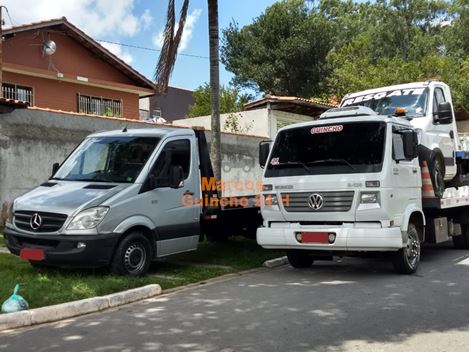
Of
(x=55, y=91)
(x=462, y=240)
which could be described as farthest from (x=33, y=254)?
(x=55, y=91)

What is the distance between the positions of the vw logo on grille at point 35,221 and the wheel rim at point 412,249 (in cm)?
523

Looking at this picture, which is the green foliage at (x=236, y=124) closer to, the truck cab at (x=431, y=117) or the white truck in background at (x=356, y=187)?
the truck cab at (x=431, y=117)

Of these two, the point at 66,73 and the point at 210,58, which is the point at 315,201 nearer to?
the point at 210,58

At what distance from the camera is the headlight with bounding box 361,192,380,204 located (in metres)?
7.41

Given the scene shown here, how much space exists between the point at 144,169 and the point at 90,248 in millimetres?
1429

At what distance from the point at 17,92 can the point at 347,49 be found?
60.7 feet

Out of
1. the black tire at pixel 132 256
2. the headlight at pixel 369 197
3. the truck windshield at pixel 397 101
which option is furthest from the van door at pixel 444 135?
the black tire at pixel 132 256

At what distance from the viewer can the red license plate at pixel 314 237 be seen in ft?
24.9

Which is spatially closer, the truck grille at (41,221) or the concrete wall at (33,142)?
the truck grille at (41,221)

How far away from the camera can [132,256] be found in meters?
7.59

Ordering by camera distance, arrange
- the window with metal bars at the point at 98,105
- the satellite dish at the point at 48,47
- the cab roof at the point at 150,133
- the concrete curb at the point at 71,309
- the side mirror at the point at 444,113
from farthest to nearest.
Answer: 1. the window with metal bars at the point at 98,105
2. the satellite dish at the point at 48,47
3. the side mirror at the point at 444,113
4. the cab roof at the point at 150,133
5. the concrete curb at the point at 71,309

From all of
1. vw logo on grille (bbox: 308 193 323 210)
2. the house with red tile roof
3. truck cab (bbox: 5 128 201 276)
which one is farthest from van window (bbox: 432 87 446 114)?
the house with red tile roof

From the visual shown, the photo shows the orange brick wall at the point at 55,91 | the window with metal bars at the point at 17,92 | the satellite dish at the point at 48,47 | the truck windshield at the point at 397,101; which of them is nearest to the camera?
the truck windshield at the point at 397,101

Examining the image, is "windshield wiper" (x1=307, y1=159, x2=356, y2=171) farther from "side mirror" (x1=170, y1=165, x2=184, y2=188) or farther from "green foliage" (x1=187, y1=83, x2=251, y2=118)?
"green foliage" (x1=187, y1=83, x2=251, y2=118)
